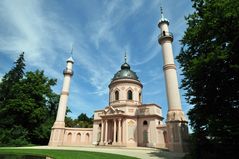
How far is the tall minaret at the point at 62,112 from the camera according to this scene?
3222 cm

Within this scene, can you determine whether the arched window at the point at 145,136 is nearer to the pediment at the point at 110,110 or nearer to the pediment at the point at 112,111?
the pediment at the point at 112,111

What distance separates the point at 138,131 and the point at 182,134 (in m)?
12.3

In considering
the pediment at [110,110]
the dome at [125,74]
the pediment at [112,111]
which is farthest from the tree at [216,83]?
the dome at [125,74]

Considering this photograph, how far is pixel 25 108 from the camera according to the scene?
30.4 m

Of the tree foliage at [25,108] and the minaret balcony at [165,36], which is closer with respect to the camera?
the minaret balcony at [165,36]

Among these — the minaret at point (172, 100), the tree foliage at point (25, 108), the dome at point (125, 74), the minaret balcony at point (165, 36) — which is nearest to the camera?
the minaret at point (172, 100)

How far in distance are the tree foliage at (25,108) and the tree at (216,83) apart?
25.4 meters

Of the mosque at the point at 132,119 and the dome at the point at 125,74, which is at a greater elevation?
the dome at the point at 125,74

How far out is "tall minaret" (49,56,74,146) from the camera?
1268 inches

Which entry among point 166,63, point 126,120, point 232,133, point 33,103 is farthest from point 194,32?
point 33,103

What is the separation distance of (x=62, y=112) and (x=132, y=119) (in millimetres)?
13188

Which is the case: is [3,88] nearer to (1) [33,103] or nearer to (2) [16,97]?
(2) [16,97]

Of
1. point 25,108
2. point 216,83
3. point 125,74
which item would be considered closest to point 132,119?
point 125,74

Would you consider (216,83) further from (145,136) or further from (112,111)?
(112,111)
